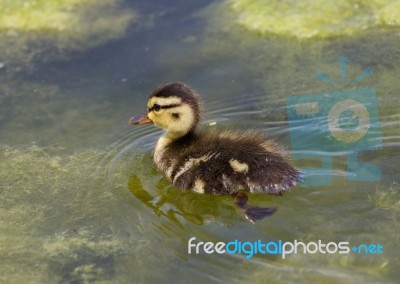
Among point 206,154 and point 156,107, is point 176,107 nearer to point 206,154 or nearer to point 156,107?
point 156,107

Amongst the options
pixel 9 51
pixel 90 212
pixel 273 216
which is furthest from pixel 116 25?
pixel 273 216

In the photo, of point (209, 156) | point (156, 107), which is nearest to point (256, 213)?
point (209, 156)

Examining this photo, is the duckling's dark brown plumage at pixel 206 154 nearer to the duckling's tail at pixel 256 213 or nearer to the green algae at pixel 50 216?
the duckling's tail at pixel 256 213

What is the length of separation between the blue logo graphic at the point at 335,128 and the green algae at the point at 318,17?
42cm

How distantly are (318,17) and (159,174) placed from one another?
66.1 inches

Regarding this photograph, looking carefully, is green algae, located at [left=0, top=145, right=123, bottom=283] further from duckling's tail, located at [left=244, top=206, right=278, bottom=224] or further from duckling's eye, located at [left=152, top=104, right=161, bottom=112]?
duckling's tail, located at [left=244, top=206, right=278, bottom=224]

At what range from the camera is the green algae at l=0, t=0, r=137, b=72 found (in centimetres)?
437

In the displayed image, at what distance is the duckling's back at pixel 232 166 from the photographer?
2959 mm

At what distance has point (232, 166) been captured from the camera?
9.80 ft

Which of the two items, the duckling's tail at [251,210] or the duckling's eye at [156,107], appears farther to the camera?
the duckling's eye at [156,107]

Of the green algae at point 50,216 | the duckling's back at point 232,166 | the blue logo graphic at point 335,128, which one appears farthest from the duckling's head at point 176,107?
the blue logo graphic at point 335,128

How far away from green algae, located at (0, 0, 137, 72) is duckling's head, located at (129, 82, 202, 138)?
1243 millimetres

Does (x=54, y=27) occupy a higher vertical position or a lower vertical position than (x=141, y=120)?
higher

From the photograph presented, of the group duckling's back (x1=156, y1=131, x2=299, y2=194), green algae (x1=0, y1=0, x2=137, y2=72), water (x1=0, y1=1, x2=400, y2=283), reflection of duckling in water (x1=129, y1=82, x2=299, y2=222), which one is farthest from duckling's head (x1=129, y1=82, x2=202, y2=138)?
green algae (x1=0, y1=0, x2=137, y2=72)
